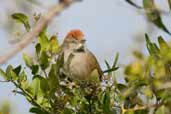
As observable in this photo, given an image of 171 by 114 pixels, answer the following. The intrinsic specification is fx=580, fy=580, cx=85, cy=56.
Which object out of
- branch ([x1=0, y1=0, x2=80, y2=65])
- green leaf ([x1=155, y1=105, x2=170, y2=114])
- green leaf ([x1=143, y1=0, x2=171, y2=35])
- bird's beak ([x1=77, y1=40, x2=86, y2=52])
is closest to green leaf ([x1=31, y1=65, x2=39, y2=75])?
green leaf ([x1=155, y1=105, x2=170, y2=114])

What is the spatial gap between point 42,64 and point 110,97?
0.36 meters

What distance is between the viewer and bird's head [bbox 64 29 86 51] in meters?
5.73

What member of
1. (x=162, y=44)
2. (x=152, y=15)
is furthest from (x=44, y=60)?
(x=152, y=15)

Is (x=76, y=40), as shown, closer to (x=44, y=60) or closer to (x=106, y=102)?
(x=44, y=60)

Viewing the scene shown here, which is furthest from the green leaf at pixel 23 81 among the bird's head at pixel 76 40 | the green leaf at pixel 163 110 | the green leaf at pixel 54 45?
the bird's head at pixel 76 40

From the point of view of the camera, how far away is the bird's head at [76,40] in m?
5.73

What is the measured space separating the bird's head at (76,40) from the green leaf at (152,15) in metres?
3.87

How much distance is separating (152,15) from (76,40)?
4226 millimetres

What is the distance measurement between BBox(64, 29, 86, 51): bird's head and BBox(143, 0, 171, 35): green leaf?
152 inches

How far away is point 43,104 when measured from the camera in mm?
2900

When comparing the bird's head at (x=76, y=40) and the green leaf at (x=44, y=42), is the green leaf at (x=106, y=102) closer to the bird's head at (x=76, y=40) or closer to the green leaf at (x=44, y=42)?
the green leaf at (x=44, y=42)

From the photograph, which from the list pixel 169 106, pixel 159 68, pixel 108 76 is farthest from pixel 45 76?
pixel 159 68

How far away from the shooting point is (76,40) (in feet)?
19.3

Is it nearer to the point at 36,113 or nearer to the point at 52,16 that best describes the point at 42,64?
the point at 36,113
